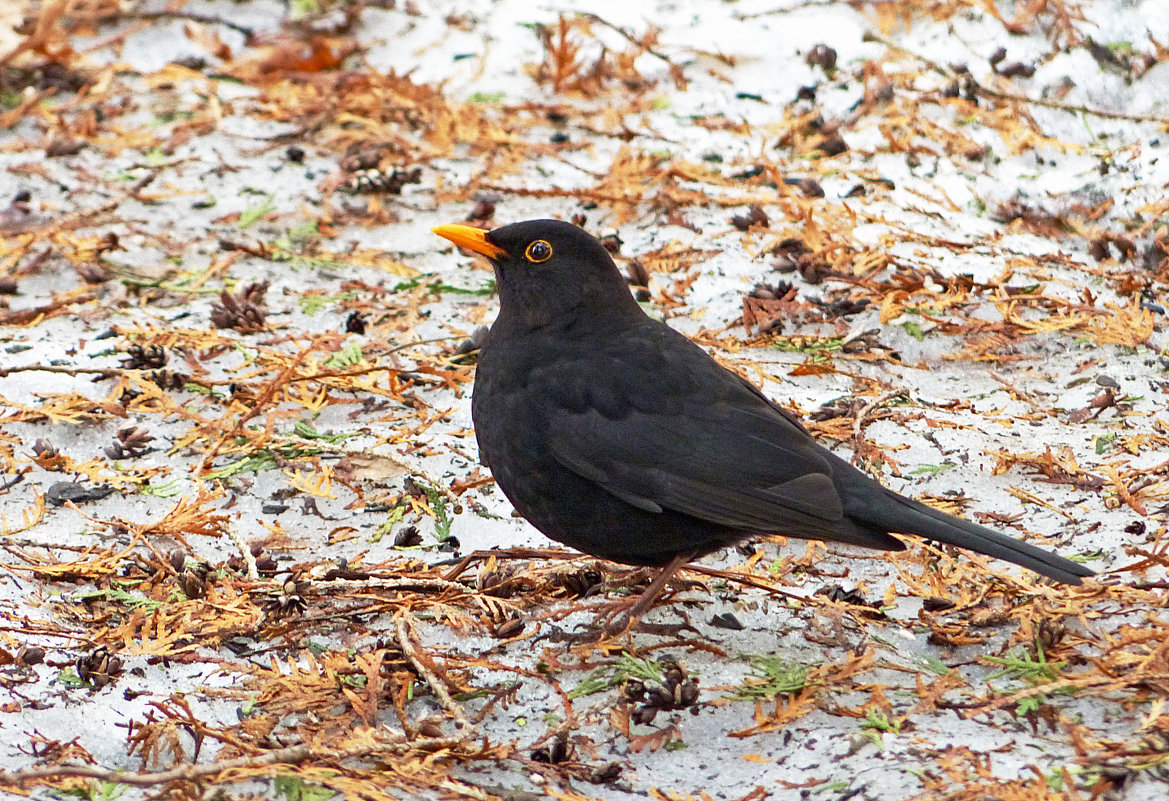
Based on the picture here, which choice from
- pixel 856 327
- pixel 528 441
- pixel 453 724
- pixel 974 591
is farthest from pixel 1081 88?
pixel 453 724

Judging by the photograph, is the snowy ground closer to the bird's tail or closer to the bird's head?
the bird's tail

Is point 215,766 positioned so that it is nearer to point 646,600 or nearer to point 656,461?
point 646,600

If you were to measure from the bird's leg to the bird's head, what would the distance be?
2.88 feet

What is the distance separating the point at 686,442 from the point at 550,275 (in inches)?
33.7

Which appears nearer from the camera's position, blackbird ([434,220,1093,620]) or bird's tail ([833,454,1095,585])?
bird's tail ([833,454,1095,585])

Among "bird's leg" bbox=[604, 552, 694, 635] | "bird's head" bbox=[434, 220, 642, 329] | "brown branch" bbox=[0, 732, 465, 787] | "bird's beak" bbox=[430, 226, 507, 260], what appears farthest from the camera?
"bird's beak" bbox=[430, 226, 507, 260]

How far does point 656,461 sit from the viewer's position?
3.79 meters

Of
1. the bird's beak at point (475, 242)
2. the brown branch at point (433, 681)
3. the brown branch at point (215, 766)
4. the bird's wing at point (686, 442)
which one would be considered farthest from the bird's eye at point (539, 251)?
the brown branch at point (215, 766)

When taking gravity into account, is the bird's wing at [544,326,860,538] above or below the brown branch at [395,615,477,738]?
above

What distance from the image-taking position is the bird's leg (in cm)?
371

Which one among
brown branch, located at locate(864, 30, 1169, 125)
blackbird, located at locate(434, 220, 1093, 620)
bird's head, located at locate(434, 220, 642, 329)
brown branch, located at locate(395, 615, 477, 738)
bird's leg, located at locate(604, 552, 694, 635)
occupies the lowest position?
brown branch, located at locate(395, 615, 477, 738)

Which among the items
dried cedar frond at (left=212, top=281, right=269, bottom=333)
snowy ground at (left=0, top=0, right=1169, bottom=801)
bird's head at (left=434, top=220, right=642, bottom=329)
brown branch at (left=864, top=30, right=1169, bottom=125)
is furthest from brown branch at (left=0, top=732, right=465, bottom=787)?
brown branch at (left=864, top=30, right=1169, bottom=125)

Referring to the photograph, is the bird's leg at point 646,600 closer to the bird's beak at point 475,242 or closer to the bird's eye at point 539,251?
the bird's eye at point 539,251

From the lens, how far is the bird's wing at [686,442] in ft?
11.9
